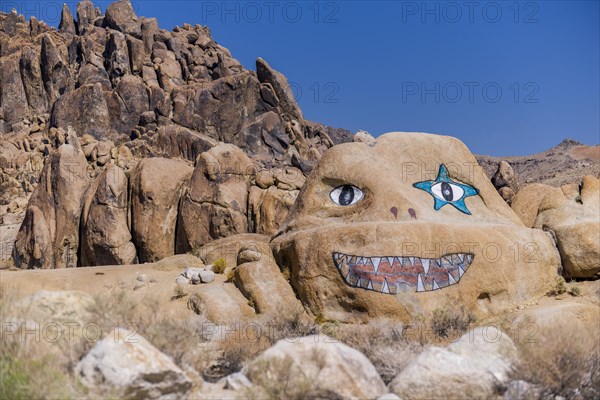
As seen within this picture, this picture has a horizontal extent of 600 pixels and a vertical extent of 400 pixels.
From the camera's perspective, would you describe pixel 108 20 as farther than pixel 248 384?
Yes

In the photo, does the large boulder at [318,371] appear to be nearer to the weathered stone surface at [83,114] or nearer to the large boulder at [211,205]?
the large boulder at [211,205]

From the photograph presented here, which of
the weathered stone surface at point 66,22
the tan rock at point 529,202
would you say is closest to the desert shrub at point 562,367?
the tan rock at point 529,202

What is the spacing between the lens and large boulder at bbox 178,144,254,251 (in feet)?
68.4

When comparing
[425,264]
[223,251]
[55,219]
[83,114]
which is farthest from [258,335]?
[83,114]

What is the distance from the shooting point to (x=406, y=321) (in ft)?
33.7

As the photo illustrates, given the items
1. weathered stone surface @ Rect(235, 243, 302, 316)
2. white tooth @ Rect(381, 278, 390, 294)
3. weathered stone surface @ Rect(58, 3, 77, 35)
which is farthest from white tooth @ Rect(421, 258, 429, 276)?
weathered stone surface @ Rect(58, 3, 77, 35)

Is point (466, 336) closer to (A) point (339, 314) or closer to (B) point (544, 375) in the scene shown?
(B) point (544, 375)

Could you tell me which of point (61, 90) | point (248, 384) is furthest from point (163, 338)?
point (61, 90)

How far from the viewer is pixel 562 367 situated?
6.35m

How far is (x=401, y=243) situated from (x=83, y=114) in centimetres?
5601

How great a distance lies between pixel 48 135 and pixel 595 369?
6108cm

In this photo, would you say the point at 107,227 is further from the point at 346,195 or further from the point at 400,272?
the point at 400,272

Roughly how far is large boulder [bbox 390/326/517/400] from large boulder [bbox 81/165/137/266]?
16520 millimetres

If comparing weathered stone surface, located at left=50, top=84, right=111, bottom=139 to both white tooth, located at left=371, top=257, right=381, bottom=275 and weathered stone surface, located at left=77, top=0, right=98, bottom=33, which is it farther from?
white tooth, located at left=371, top=257, right=381, bottom=275
